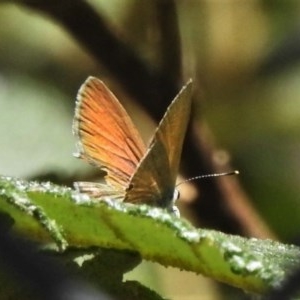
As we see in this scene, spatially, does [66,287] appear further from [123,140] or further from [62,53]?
[62,53]

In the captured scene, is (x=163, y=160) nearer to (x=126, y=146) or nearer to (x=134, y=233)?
(x=126, y=146)

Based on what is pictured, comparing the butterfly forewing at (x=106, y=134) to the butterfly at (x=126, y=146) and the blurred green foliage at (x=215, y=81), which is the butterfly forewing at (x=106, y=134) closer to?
the butterfly at (x=126, y=146)

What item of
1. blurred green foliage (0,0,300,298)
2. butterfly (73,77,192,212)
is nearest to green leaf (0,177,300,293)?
butterfly (73,77,192,212)

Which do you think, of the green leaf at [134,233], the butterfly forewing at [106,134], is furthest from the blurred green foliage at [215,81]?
the green leaf at [134,233]

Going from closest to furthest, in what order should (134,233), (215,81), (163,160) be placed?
1. (134,233)
2. (163,160)
3. (215,81)

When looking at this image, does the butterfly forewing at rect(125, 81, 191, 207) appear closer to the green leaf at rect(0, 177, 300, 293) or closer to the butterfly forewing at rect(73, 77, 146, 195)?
the butterfly forewing at rect(73, 77, 146, 195)

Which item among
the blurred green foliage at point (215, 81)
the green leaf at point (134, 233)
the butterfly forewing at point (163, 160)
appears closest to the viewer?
the green leaf at point (134, 233)

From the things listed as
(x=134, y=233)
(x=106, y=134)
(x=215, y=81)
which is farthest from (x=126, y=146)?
(x=215, y=81)
